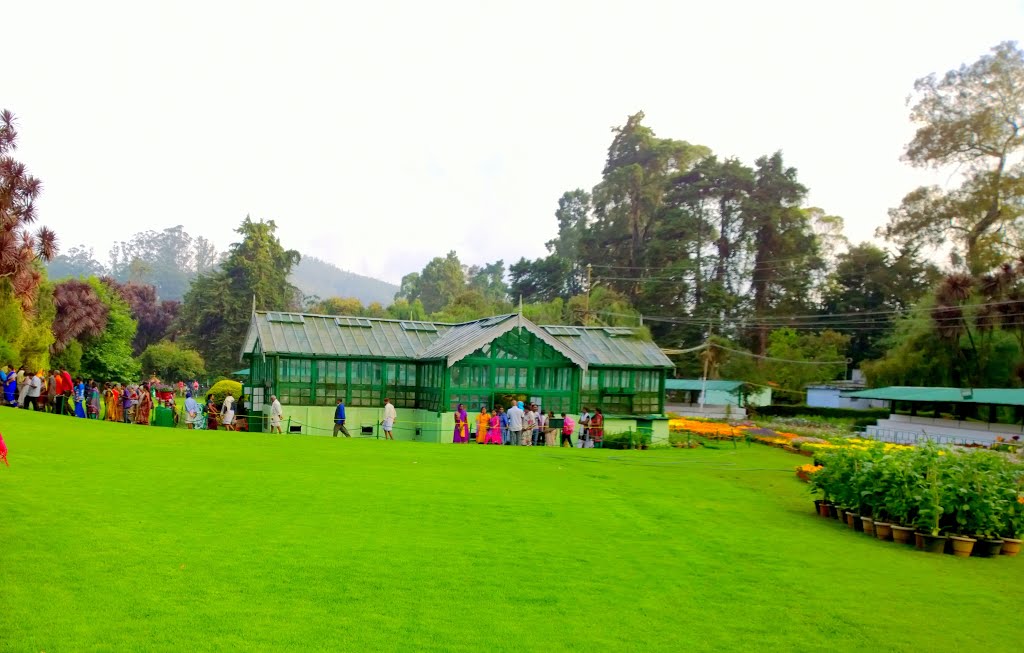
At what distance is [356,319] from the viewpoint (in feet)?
113

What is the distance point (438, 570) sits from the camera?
9.95 meters

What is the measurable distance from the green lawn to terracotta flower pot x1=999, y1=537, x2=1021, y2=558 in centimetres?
93

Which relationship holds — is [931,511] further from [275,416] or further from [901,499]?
[275,416]

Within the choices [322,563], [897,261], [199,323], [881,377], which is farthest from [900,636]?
[199,323]

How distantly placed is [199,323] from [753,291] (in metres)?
49.6

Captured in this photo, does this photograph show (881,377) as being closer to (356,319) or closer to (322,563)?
(356,319)

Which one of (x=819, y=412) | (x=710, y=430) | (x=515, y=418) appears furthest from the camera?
(x=819, y=412)

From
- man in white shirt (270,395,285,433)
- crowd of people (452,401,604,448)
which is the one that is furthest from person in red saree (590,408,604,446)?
man in white shirt (270,395,285,433)

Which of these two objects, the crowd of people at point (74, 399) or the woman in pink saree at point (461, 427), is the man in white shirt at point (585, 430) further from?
the crowd of people at point (74, 399)

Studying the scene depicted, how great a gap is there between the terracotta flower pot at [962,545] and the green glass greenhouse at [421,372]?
66.2 ft

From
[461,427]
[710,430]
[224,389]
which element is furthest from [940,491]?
[224,389]

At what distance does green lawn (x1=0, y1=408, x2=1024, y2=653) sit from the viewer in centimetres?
790

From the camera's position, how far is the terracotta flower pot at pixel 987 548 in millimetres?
12891

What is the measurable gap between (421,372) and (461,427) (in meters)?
4.80
